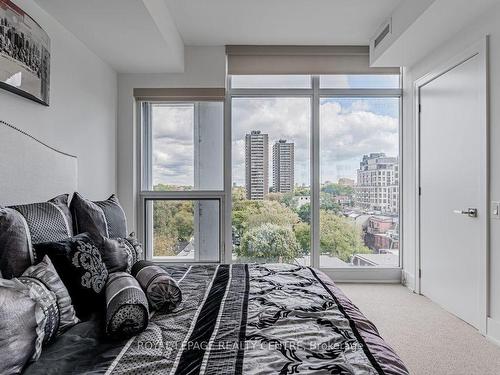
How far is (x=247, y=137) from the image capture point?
4.20m

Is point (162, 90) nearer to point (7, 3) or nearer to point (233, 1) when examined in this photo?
point (233, 1)

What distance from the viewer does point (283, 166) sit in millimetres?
4223

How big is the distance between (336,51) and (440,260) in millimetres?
2505

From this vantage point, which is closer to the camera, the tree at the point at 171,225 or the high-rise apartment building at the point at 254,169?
the tree at the point at 171,225

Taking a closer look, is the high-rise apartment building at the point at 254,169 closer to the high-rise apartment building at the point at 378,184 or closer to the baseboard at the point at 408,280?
the high-rise apartment building at the point at 378,184

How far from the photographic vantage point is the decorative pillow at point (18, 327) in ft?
3.14

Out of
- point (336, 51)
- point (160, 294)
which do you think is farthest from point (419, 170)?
point (160, 294)

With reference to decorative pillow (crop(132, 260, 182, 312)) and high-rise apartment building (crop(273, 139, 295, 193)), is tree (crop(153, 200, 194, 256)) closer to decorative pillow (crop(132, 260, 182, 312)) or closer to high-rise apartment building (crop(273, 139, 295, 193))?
high-rise apartment building (crop(273, 139, 295, 193))

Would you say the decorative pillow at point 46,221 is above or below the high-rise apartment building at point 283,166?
below

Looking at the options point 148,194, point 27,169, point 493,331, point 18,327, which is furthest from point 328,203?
point 18,327

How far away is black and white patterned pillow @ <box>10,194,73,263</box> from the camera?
5.20ft

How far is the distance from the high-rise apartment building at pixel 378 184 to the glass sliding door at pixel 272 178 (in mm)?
660

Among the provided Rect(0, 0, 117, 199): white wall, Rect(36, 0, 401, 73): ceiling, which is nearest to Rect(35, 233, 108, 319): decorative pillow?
Rect(0, 0, 117, 199): white wall

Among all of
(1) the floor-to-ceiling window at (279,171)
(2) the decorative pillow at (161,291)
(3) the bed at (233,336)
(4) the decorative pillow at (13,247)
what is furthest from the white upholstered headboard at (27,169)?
(1) the floor-to-ceiling window at (279,171)
